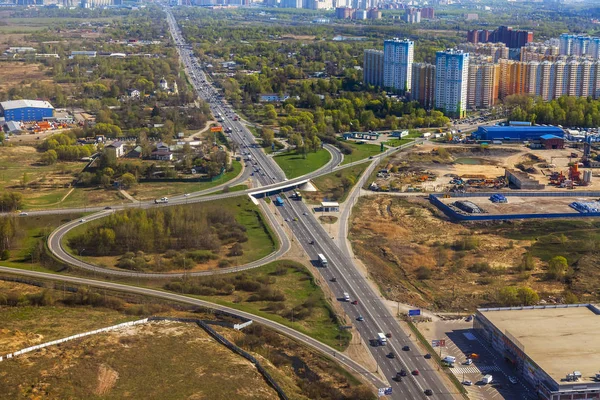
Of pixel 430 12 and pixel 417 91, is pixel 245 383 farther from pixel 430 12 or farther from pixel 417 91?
pixel 430 12

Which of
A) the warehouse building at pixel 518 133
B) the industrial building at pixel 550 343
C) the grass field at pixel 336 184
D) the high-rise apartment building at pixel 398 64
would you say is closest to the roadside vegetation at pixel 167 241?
the grass field at pixel 336 184

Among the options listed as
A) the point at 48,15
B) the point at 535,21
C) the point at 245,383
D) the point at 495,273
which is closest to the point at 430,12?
the point at 535,21

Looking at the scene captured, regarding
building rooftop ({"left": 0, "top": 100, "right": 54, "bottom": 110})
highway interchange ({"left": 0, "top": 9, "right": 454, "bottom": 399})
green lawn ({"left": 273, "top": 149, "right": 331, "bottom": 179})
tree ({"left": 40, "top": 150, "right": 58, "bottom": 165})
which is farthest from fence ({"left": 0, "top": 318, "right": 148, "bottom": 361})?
building rooftop ({"left": 0, "top": 100, "right": 54, "bottom": 110})

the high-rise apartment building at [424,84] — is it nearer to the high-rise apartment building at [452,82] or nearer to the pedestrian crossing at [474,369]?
the high-rise apartment building at [452,82]

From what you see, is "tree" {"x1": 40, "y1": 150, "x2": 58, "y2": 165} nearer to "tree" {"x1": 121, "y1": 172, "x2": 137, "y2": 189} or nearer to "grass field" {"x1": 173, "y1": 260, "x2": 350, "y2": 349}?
"tree" {"x1": 121, "y1": 172, "x2": 137, "y2": 189}

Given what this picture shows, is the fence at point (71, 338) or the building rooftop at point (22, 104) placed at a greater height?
the building rooftop at point (22, 104)

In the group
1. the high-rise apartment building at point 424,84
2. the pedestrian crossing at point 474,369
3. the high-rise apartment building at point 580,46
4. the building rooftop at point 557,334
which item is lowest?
the pedestrian crossing at point 474,369
